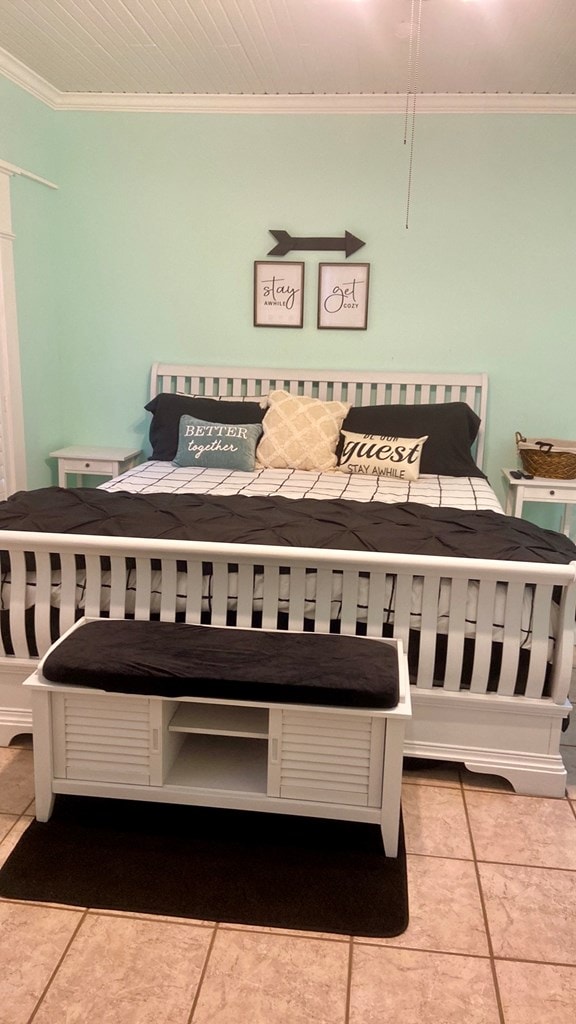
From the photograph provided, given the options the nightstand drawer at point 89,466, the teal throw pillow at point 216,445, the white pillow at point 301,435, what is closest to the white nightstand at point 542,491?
the white pillow at point 301,435

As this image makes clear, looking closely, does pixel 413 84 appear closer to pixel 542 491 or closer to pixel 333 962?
pixel 542 491

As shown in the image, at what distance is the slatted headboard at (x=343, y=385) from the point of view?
14.0 feet

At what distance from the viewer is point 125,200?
4371mm

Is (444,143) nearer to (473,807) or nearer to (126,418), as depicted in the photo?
(126,418)

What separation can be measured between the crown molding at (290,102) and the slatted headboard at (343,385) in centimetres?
133

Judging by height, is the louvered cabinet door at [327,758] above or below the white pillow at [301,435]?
below

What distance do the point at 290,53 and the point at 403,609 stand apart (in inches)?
103

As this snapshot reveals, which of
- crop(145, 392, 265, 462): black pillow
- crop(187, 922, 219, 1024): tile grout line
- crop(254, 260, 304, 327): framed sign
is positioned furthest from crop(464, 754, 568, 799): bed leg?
crop(254, 260, 304, 327): framed sign

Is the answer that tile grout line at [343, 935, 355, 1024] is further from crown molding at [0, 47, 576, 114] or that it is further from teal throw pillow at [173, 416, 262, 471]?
crown molding at [0, 47, 576, 114]

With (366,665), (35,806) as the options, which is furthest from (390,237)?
(35,806)

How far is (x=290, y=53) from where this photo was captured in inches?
138

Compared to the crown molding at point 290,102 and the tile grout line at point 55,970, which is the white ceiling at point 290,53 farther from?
the tile grout line at point 55,970

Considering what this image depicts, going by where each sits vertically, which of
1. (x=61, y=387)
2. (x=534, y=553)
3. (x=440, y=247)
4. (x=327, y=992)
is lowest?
(x=327, y=992)

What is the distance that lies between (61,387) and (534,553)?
A: 10.5 ft
